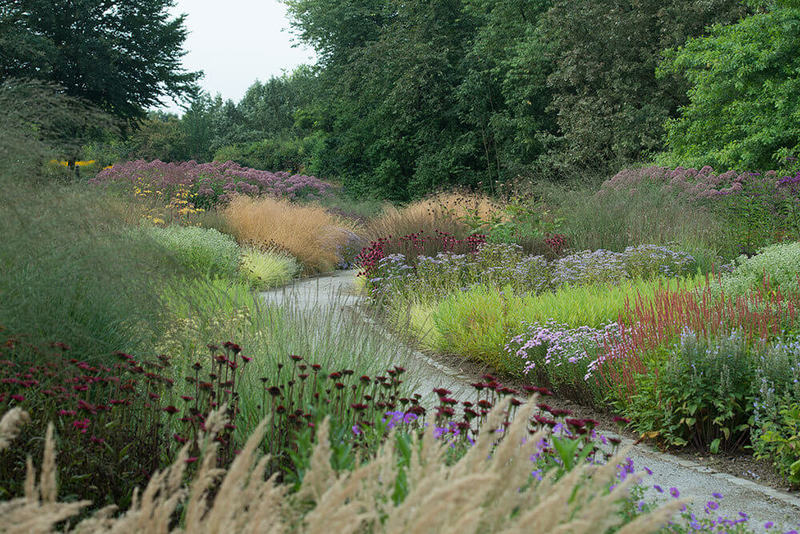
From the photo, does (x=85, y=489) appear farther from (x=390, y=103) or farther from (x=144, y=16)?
(x=144, y=16)

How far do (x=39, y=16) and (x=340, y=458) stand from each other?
92.3 feet

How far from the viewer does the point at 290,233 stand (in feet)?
46.0

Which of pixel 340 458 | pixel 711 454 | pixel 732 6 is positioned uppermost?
pixel 732 6

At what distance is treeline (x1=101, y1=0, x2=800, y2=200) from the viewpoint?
17.2m

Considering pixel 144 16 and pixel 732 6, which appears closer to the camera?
pixel 732 6

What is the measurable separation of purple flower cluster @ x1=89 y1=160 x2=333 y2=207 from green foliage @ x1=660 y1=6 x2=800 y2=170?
471 inches

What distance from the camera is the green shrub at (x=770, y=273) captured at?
6.64 metres

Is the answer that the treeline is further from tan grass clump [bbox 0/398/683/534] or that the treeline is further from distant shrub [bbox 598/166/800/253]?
tan grass clump [bbox 0/398/683/534]

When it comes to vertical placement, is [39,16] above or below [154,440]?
above

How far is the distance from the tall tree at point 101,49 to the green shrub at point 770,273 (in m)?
23.0

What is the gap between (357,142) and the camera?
102 ft

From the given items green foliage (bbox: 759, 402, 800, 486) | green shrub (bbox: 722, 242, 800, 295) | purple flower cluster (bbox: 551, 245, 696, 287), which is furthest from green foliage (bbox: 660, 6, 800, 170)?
green foliage (bbox: 759, 402, 800, 486)

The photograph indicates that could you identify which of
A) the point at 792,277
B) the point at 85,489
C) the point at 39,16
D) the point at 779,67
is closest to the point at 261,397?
the point at 85,489

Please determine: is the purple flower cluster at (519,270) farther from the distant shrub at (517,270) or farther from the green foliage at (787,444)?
the green foliage at (787,444)
